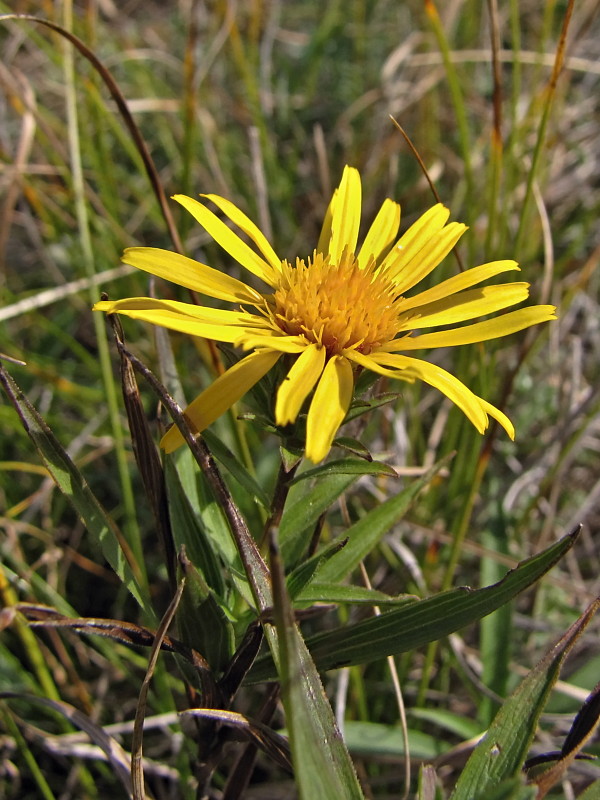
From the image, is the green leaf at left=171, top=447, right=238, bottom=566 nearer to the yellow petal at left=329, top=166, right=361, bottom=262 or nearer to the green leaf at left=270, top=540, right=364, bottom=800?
the green leaf at left=270, top=540, right=364, bottom=800

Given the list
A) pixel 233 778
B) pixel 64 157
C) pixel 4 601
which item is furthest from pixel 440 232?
pixel 64 157

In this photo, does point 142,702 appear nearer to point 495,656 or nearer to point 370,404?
point 370,404

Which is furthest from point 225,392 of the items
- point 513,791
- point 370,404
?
point 513,791

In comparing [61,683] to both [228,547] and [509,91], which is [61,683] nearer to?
[228,547]

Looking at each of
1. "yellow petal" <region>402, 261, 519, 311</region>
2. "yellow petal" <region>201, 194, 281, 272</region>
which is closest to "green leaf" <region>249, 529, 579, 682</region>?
"yellow petal" <region>402, 261, 519, 311</region>

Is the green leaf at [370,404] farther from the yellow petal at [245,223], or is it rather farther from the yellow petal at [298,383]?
the yellow petal at [245,223]
